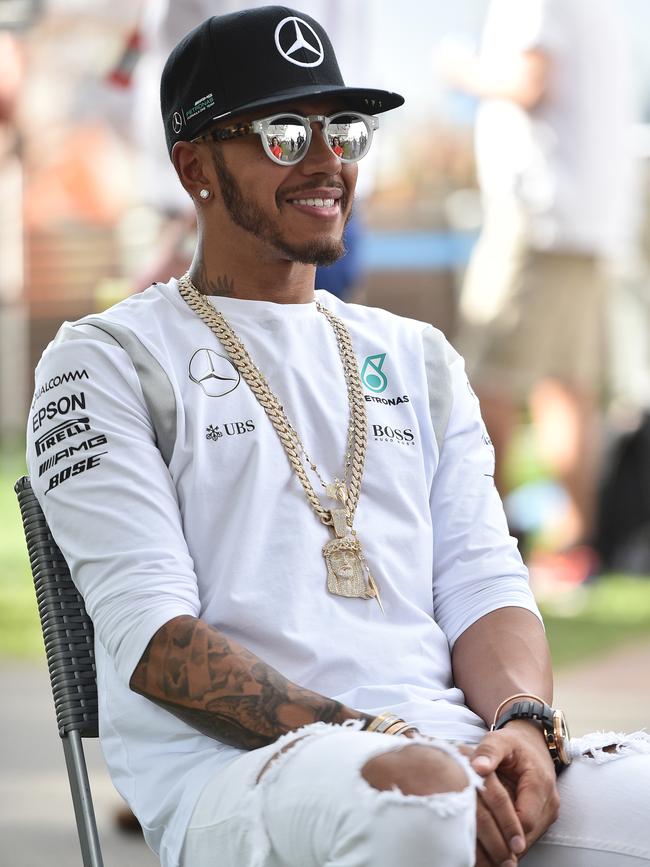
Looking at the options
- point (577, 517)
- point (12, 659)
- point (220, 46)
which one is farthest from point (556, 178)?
point (220, 46)

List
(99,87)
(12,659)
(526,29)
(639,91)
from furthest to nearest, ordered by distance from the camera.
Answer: (639,91), (526,29), (12,659), (99,87)

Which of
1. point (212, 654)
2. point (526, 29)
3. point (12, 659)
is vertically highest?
point (526, 29)

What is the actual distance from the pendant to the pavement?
178 cm

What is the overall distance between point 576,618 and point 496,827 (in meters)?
5.08

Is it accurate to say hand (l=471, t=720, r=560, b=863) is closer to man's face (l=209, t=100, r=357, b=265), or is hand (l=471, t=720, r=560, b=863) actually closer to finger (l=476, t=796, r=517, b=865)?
finger (l=476, t=796, r=517, b=865)

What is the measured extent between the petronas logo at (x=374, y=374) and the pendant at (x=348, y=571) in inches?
14.1

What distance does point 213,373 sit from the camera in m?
2.78

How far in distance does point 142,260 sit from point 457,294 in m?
2.68

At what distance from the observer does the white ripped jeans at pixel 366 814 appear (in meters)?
2.08

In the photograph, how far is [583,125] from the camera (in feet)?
24.4

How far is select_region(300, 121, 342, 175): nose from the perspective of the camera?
284 cm

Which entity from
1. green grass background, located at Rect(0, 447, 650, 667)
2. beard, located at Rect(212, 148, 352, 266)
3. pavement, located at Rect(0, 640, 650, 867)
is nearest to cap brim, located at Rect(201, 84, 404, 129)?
beard, located at Rect(212, 148, 352, 266)

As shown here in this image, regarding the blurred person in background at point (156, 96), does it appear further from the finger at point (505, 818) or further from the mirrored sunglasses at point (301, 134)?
the finger at point (505, 818)

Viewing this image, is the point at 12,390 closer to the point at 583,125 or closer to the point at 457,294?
the point at 457,294
